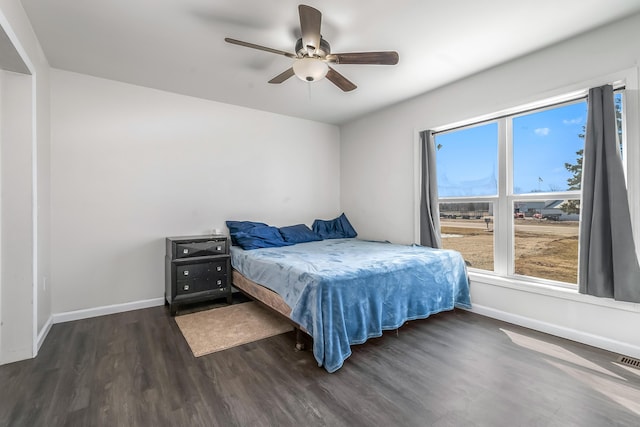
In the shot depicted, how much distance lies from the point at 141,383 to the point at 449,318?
2.80 metres

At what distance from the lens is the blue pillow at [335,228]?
4602 millimetres

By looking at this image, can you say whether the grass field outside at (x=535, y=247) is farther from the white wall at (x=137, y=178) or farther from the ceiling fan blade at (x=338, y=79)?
the white wall at (x=137, y=178)

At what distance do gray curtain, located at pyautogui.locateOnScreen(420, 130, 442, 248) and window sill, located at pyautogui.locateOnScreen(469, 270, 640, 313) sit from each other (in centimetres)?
64

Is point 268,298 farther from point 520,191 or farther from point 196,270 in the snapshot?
point 520,191

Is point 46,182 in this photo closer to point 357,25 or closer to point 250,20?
point 250,20

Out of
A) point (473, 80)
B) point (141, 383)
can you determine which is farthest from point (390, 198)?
point (141, 383)

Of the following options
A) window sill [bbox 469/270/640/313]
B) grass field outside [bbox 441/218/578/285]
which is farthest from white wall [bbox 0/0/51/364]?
grass field outside [bbox 441/218/578/285]

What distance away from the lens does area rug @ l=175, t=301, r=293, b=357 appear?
7.96 ft

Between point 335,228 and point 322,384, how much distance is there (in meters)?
3.00

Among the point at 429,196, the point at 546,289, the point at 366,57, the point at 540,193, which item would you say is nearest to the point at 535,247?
the point at 546,289

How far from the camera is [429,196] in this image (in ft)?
Answer: 11.8

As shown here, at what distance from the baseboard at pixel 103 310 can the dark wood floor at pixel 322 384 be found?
0.40 metres

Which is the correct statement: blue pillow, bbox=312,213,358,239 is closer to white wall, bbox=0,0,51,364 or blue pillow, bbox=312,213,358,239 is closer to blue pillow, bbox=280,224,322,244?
blue pillow, bbox=280,224,322,244

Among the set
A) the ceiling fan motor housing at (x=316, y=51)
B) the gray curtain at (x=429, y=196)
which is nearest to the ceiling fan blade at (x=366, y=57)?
the ceiling fan motor housing at (x=316, y=51)
